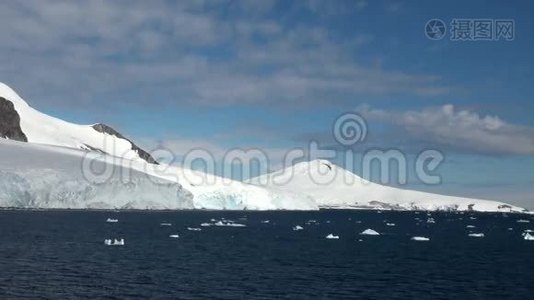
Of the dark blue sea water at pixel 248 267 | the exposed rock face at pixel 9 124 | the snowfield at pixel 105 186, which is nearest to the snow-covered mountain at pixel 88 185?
the snowfield at pixel 105 186

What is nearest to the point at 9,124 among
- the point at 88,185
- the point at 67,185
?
the point at 88,185

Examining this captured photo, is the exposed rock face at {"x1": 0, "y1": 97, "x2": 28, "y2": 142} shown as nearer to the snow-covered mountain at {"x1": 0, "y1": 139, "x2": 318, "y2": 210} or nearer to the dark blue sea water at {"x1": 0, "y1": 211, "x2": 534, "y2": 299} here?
the snow-covered mountain at {"x1": 0, "y1": 139, "x2": 318, "y2": 210}

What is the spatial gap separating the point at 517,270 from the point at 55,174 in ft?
254

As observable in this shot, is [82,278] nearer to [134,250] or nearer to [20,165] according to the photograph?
[134,250]

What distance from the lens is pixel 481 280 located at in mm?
41562

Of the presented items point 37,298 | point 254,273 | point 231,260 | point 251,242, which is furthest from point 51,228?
point 37,298

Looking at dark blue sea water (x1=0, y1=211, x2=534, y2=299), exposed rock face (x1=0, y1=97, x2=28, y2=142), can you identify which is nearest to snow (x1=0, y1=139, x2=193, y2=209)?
dark blue sea water (x1=0, y1=211, x2=534, y2=299)

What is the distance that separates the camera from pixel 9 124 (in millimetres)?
168500

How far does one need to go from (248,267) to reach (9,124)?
13875 cm

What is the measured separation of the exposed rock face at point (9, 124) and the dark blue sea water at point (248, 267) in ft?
328

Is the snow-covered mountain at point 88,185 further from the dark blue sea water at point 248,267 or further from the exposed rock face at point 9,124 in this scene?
the exposed rock face at point 9,124

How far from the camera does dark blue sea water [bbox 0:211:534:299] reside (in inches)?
1363

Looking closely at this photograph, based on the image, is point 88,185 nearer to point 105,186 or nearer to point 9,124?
point 105,186

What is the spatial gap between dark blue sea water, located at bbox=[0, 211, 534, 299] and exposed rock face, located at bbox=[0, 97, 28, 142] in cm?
9993
